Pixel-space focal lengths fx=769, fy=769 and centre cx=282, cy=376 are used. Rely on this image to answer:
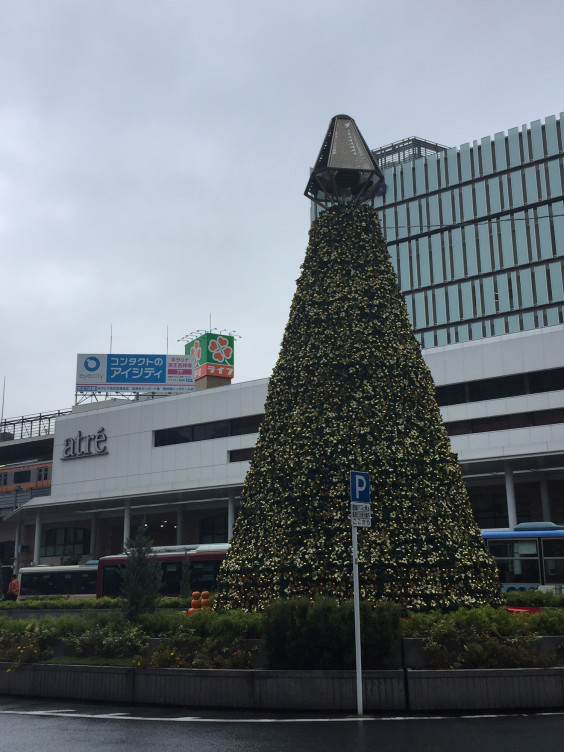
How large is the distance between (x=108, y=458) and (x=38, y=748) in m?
46.7

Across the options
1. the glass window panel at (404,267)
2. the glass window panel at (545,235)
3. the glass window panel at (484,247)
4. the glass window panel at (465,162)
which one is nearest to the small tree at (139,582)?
the glass window panel at (545,235)

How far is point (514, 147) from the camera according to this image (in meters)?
81.6

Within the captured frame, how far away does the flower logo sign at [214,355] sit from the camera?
75688 millimetres

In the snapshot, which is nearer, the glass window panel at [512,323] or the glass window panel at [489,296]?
the glass window panel at [512,323]

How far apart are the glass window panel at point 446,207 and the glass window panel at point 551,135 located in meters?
11.3

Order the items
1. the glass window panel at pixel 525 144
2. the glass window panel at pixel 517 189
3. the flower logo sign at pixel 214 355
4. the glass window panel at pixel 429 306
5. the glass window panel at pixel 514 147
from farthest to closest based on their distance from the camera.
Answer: the glass window panel at pixel 429 306, the glass window panel at pixel 514 147, the glass window panel at pixel 517 189, the glass window panel at pixel 525 144, the flower logo sign at pixel 214 355

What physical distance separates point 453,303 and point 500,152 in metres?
16.8

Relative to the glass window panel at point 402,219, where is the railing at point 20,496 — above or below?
below

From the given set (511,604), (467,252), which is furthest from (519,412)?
(467,252)

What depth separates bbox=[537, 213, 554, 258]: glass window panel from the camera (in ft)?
259

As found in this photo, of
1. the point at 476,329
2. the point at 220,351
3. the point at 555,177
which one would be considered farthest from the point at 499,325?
the point at 220,351

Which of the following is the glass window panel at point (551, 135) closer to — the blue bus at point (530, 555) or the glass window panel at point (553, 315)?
the glass window panel at point (553, 315)

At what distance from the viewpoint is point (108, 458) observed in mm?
54844

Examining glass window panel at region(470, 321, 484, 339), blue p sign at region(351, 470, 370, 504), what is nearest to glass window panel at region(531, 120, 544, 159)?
glass window panel at region(470, 321, 484, 339)
